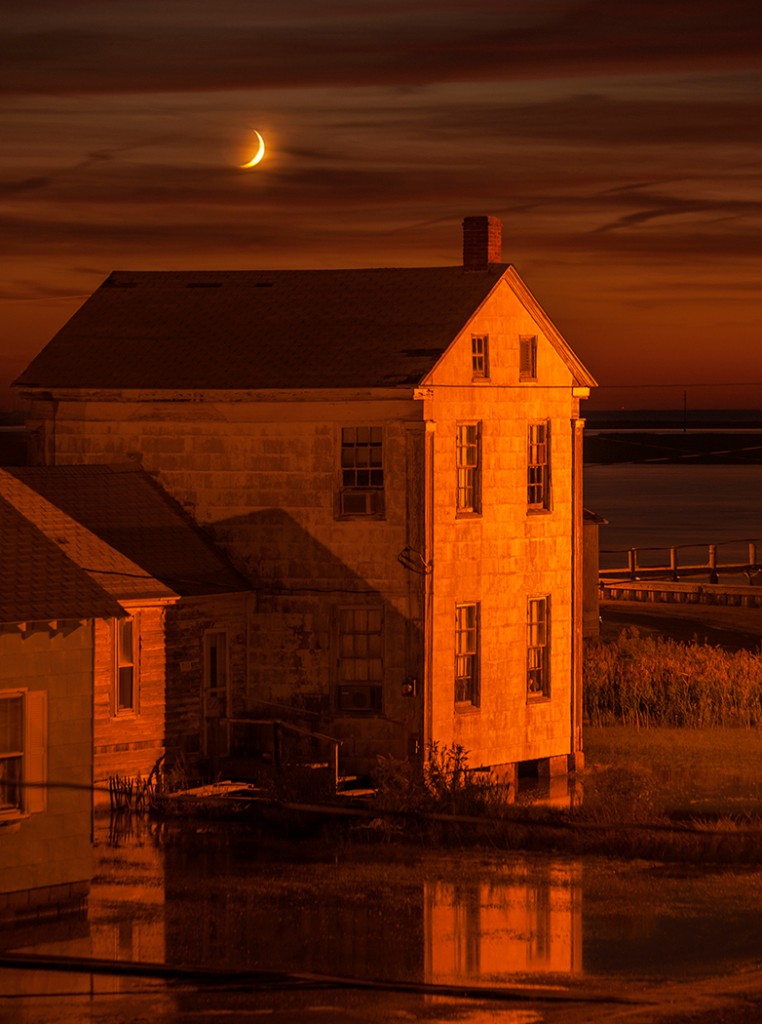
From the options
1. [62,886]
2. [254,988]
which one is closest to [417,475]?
[62,886]

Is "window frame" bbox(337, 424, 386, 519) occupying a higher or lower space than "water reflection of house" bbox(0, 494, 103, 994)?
higher

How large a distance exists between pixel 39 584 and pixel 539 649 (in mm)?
12088

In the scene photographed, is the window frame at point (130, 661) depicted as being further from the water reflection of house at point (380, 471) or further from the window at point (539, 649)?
the window at point (539, 649)

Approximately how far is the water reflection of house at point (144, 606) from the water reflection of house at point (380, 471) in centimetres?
53

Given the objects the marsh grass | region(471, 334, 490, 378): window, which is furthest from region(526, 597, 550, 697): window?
region(471, 334, 490, 378): window

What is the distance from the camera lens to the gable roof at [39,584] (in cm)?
2120

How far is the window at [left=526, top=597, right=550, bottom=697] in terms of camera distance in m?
31.9

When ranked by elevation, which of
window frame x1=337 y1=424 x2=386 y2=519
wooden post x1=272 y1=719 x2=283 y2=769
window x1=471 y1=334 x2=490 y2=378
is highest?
window x1=471 y1=334 x2=490 y2=378

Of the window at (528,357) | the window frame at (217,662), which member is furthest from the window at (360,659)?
the window at (528,357)

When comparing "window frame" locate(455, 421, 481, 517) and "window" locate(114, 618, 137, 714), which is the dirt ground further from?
"window" locate(114, 618, 137, 714)

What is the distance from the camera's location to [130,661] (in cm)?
2858

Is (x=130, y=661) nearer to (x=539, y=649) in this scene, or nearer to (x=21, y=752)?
(x=539, y=649)

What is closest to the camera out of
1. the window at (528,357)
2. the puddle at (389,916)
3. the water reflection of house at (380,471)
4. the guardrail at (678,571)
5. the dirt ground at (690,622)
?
the puddle at (389,916)

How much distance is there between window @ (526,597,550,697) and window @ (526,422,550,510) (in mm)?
1522
